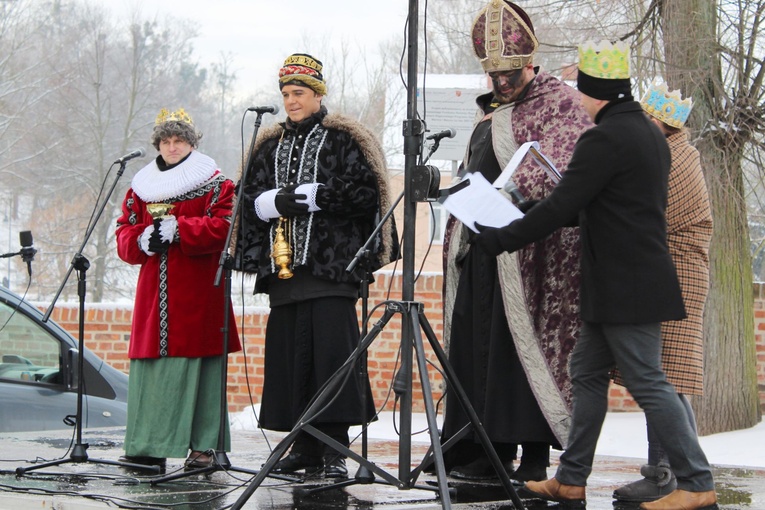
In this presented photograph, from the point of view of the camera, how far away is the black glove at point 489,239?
4.38 metres

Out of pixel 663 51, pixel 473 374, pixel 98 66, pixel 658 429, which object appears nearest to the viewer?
pixel 658 429

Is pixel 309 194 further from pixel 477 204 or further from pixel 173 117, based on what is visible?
pixel 477 204

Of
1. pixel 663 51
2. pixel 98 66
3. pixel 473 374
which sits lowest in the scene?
pixel 473 374

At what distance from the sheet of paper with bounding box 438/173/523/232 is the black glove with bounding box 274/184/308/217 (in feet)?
3.77

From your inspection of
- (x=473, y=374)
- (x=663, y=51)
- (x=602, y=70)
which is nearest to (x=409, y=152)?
(x=602, y=70)

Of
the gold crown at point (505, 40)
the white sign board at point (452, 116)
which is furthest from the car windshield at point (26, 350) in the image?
the white sign board at point (452, 116)

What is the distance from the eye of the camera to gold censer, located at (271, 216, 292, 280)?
5.44m

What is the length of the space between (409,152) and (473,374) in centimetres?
126

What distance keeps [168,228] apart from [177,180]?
0.93ft

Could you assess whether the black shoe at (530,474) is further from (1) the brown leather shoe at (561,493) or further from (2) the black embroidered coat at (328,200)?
(2) the black embroidered coat at (328,200)

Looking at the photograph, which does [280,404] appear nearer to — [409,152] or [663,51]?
[409,152]

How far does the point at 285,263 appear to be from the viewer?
5.45 meters

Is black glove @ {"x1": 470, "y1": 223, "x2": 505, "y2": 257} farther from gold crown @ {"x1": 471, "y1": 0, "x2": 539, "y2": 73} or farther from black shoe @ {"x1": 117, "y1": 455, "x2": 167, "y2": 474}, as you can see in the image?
black shoe @ {"x1": 117, "y1": 455, "x2": 167, "y2": 474}

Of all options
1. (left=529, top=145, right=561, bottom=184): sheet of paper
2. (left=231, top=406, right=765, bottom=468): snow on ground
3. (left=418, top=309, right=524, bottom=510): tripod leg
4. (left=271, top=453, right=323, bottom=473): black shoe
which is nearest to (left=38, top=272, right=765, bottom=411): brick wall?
(left=231, top=406, right=765, bottom=468): snow on ground
